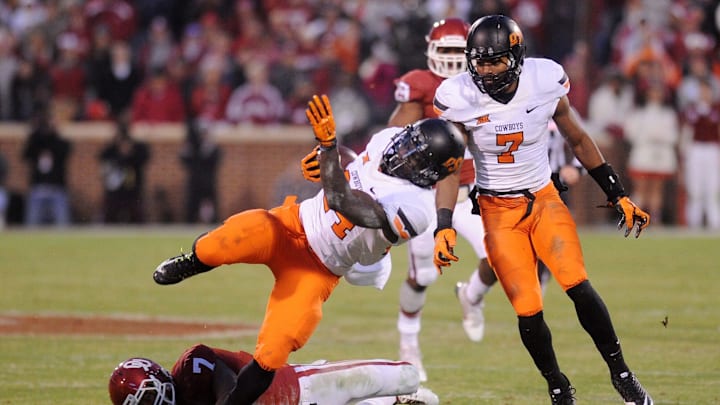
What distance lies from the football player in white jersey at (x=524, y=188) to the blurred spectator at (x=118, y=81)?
12.3 meters

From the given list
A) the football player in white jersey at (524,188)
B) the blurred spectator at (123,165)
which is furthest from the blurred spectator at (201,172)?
the football player in white jersey at (524,188)

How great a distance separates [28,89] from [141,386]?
13.7 metres

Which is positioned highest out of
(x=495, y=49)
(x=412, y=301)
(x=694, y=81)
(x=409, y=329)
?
(x=495, y=49)

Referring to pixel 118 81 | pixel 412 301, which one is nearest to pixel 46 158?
pixel 118 81

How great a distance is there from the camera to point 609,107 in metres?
17.4

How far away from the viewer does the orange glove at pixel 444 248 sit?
599cm

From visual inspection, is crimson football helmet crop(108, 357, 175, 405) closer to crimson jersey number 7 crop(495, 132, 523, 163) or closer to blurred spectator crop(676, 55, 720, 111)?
crimson jersey number 7 crop(495, 132, 523, 163)

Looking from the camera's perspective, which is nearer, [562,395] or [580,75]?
[562,395]

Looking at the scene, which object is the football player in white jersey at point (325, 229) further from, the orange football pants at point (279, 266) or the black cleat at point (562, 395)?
the black cleat at point (562, 395)

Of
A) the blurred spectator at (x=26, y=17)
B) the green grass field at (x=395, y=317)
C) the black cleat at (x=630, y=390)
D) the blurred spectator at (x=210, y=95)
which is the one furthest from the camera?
the blurred spectator at (x=26, y=17)

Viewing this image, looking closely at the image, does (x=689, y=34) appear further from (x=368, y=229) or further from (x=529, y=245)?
(x=368, y=229)

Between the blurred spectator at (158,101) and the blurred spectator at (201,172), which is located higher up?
the blurred spectator at (158,101)

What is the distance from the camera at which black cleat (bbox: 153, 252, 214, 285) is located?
5887mm

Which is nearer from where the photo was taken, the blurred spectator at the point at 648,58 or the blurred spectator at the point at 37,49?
the blurred spectator at the point at 648,58
